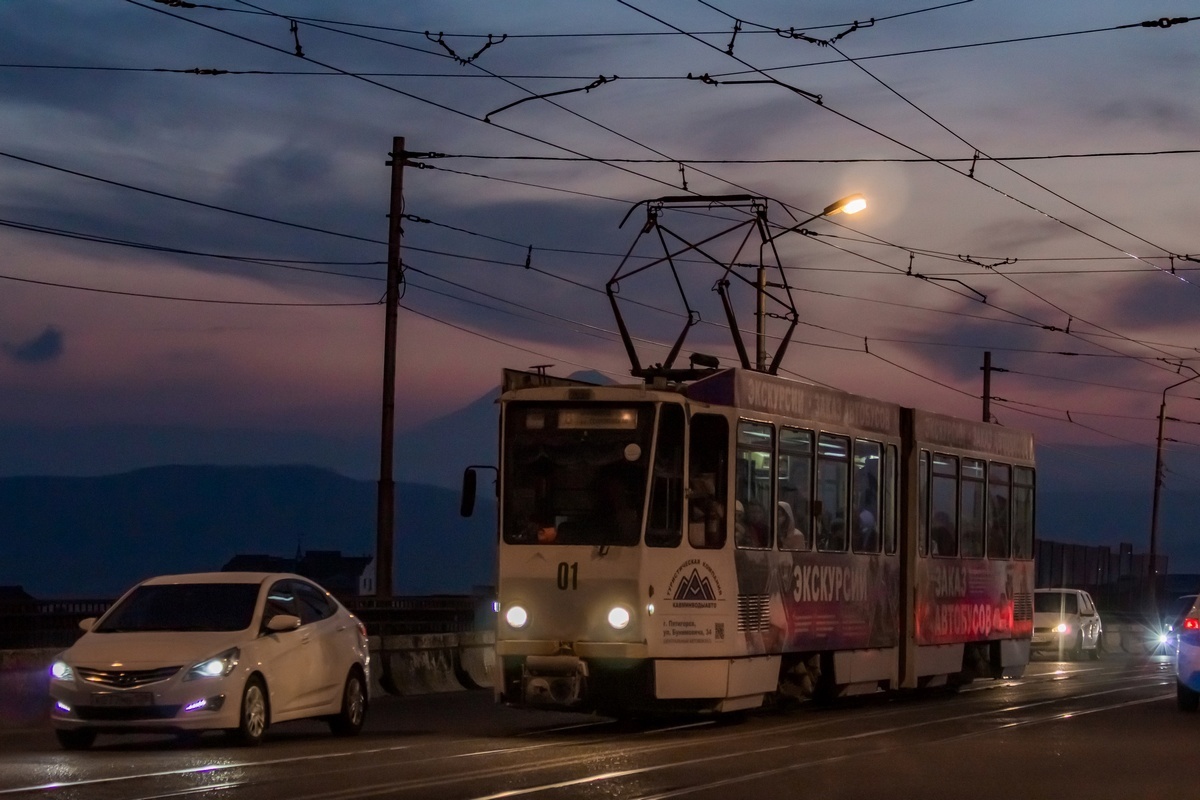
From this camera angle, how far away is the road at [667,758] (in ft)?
39.6

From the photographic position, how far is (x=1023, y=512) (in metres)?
25.5

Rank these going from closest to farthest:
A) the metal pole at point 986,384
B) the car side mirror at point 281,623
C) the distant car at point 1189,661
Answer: the car side mirror at point 281,623 < the distant car at point 1189,661 < the metal pole at point 986,384

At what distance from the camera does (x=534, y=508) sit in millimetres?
17312

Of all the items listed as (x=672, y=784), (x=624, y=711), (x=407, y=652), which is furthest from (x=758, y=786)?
(x=407, y=652)

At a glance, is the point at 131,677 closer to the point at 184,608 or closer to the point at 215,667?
the point at 215,667

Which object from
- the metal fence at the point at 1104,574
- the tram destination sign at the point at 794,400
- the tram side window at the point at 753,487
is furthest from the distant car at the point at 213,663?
the metal fence at the point at 1104,574

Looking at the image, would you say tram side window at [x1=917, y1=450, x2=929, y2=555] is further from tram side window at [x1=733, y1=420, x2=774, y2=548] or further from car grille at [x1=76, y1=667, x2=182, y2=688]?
car grille at [x1=76, y1=667, x2=182, y2=688]

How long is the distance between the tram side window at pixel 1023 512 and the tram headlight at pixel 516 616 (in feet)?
32.9

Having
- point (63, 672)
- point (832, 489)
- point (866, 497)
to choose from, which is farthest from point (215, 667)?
point (866, 497)

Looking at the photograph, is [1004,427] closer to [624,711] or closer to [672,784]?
[624,711]

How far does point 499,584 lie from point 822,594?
12.5ft

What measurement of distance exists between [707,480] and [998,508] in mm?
8229

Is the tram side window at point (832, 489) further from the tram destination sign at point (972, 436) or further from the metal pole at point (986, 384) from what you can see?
the metal pole at point (986, 384)

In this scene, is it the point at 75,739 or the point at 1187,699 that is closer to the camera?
the point at 75,739
